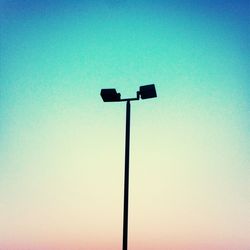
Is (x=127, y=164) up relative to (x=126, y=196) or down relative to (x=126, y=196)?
up

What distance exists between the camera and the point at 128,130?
36.5 feet

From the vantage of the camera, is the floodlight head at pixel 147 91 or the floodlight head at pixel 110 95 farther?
the floodlight head at pixel 110 95

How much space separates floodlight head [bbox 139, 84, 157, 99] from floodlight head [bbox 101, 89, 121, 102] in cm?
60

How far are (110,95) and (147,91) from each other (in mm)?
927

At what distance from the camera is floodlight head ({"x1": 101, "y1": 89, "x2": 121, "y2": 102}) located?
11086mm


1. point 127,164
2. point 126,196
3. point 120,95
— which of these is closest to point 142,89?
point 120,95

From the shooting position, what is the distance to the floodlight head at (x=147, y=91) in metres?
11.0

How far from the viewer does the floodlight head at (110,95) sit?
11.1 m

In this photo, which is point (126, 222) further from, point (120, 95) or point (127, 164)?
point (120, 95)

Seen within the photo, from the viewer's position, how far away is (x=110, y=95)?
1112 cm

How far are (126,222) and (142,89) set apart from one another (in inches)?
127

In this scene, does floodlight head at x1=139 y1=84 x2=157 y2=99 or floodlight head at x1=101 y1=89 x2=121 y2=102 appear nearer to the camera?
floodlight head at x1=139 y1=84 x2=157 y2=99

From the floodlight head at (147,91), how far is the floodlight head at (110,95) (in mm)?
599

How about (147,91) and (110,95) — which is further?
(110,95)
